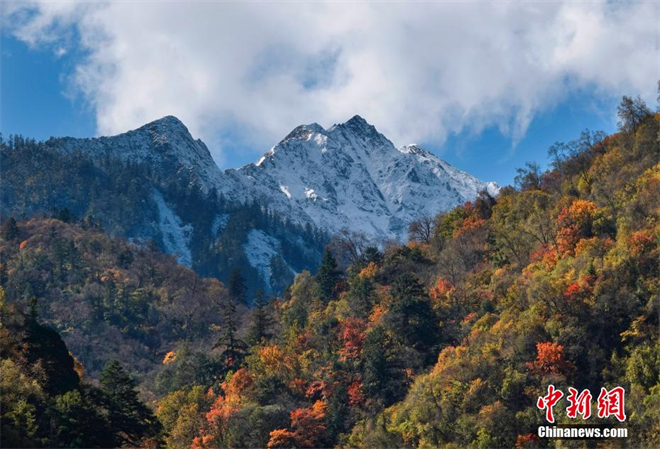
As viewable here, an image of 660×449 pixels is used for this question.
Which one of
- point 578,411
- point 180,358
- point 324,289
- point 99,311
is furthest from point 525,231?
point 99,311

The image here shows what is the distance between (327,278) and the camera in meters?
87.7

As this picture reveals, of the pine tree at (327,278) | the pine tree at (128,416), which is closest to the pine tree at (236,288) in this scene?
the pine tree at (327,278)

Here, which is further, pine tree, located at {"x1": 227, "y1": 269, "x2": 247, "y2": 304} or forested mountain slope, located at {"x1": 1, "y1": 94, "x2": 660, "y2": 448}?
pine tree, located at {"x1": 227, "y1": 269, "x2": 247, "y2": 304}

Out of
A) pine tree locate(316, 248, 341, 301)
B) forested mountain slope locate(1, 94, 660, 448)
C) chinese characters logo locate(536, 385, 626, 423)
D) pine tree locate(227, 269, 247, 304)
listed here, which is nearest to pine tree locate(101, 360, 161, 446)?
forested mountain slope locate(1, 94, 660, 448)

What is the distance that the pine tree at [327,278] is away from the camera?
87.0 meters

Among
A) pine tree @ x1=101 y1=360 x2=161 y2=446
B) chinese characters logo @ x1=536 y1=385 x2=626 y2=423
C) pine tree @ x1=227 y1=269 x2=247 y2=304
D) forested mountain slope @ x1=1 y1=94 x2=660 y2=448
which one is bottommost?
pine tree @ x1=101 y1=360 x2=161 y2=446

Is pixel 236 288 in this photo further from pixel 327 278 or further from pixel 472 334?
pixel 472 334

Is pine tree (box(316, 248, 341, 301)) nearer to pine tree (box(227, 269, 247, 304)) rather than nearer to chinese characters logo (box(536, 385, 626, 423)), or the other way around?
chinese characters logo (box(536, 385, 626, 423))

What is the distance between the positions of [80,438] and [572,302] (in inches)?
1469

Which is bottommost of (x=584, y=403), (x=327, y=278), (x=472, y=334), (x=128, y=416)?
(x=128, y=416)

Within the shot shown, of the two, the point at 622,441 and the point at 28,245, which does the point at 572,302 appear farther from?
the point at 28,245

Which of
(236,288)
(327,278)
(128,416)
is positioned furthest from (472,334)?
(236,288)

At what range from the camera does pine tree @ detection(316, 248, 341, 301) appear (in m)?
87.0

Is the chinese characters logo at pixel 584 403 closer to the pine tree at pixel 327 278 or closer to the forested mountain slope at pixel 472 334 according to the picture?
the forested mountain slope at pixel 472 334
